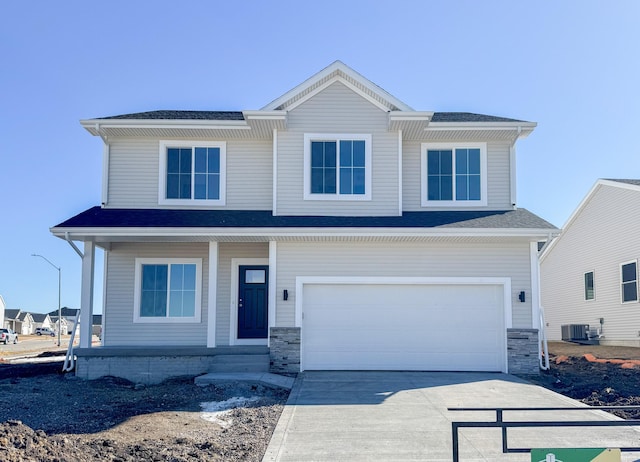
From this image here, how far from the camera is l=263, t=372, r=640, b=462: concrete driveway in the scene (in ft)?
24.7

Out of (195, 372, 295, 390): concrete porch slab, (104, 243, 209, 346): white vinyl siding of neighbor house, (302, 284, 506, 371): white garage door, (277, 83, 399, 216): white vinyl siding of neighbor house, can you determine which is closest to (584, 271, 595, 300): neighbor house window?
(302, 284, 506, 371): white garage door

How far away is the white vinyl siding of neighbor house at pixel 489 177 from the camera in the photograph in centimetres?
1530

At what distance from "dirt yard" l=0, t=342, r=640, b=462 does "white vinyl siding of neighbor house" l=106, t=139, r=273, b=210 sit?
4.51 meters

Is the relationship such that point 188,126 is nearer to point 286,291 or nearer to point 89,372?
point 286,291

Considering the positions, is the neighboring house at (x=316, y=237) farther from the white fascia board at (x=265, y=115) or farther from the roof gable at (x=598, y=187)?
the roof gable at (x=598, y=187)

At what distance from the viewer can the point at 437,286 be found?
14.1 metres

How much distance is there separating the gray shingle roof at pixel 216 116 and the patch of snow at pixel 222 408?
25.4 ft

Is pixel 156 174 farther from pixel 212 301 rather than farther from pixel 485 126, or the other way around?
pixel 485 126

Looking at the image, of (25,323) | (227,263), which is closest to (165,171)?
(227,263)

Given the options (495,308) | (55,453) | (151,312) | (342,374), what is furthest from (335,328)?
(55,453)

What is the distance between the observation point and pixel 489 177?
15.4 m

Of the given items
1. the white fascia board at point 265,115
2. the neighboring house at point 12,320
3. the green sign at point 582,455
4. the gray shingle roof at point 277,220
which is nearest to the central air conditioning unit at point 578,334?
the gray shingle roof at point 277,220

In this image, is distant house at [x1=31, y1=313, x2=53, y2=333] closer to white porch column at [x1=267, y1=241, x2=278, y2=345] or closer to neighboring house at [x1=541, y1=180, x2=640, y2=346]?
neighboring house at [x1=541, y1=180, x2=640, y2=346]

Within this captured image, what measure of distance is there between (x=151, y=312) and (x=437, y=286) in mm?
6934
